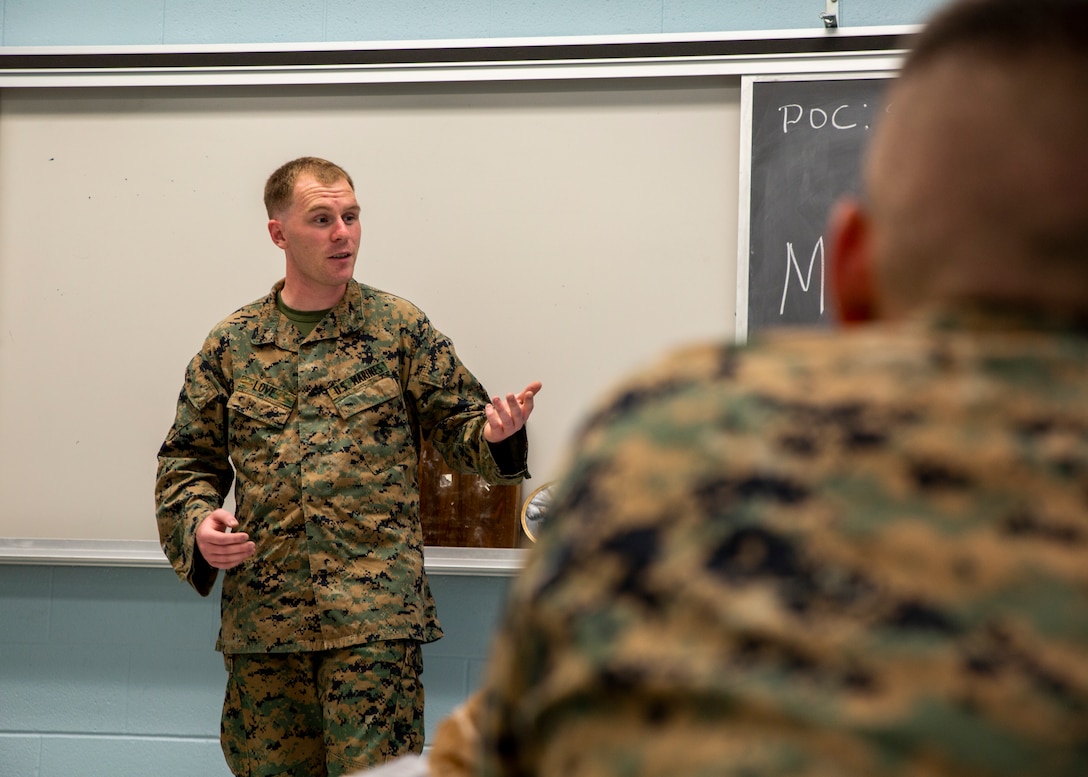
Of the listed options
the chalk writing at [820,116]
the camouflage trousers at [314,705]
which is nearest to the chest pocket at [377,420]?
the camouflage trousers at [314,705]

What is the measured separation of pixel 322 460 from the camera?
2.54 meters

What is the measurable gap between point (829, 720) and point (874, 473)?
104 mm

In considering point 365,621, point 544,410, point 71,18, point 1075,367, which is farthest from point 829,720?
point 71,18

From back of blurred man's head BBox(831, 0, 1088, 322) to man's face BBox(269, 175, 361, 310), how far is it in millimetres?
2174

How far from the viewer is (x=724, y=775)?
0.45 m

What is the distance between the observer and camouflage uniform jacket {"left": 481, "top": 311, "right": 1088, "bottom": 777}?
45 centimetres

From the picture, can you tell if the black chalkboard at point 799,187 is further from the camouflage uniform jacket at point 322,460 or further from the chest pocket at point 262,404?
the chest pocket at point 262,404

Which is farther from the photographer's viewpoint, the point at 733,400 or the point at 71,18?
the point at 71,18

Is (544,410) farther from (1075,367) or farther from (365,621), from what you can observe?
(1075,367)

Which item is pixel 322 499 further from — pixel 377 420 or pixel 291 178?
pixel 291 178

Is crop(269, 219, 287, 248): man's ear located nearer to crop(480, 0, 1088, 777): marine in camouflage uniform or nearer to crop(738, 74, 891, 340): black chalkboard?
crop(738, 74, 891, 340): black chalkboard

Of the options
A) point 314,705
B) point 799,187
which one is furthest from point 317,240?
point 799,187

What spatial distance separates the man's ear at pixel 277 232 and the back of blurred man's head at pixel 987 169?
7.62 ft

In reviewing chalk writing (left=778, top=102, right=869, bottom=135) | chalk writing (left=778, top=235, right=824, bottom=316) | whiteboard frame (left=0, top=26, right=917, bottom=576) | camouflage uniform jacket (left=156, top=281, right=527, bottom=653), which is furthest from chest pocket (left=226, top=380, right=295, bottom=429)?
chalk writing (left=778, top=102, right=869, bottom=135)
